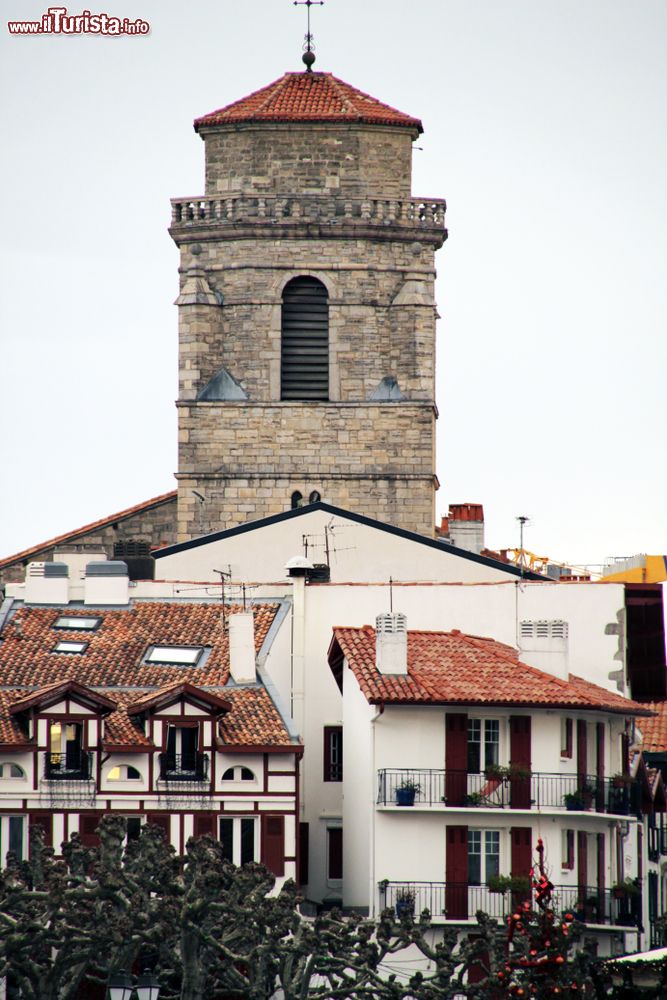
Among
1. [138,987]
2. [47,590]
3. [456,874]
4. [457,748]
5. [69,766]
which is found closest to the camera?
[138,987]

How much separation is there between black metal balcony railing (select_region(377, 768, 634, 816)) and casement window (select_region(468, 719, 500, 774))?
22.9 inches

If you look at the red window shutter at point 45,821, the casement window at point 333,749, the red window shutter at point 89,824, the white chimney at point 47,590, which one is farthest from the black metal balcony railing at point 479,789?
the white chimney at point 47,590

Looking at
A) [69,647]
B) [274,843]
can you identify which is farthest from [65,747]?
[69,647]

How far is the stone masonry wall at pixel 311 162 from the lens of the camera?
10525 cm

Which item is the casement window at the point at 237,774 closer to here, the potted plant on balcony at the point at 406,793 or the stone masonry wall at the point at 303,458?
the potted plant on balcony at the point at 406,793

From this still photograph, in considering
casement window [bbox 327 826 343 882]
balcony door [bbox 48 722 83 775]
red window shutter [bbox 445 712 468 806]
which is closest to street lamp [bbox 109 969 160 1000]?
balcony door [bbox 48 722 83 775]

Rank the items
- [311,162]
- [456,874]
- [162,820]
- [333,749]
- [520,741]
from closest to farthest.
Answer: [456,874], [162,820], [520,741], [333,749], [311,162]

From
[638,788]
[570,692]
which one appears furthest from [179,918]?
[638,788]

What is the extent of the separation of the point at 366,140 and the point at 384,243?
3080mm

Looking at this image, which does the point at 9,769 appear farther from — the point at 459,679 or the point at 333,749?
the point at 333,749

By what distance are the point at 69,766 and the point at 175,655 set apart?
590 centimetres

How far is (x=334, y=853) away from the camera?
83.6 m

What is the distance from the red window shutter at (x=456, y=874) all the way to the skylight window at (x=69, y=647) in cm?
1041

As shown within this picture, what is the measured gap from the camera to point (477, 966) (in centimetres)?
7394
